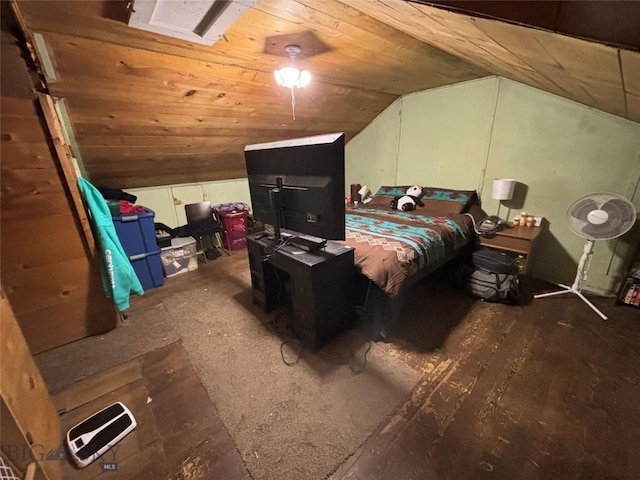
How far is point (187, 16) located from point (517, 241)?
3.09m

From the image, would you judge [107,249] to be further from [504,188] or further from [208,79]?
[504,188]

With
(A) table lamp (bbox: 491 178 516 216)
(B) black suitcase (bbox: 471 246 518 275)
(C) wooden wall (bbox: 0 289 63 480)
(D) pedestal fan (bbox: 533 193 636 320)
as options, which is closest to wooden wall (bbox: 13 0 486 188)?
(A) table lamp (bbox: 491 178 516 216)

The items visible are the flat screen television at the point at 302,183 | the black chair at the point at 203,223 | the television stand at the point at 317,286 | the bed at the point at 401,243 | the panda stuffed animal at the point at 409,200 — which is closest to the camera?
the flat screen television at the point at 302,183

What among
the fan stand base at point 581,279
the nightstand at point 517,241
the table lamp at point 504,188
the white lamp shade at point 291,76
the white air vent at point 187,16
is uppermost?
the white air vent at point 187,16

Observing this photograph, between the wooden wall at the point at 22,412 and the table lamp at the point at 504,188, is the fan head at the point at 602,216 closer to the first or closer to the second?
the table lamp at the point at 504,188

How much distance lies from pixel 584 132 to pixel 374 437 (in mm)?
3132

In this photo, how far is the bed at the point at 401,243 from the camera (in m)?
1.81

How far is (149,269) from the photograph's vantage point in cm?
280

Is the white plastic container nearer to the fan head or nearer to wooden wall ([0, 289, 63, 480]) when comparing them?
wooden wall ([0, 289, 63, 480])

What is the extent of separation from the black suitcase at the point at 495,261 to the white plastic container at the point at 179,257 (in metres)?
3.12

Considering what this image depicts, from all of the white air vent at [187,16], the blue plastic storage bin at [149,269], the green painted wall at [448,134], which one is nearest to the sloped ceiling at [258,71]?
the white air vent at [187,16]

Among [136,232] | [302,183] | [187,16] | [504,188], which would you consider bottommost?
[136,232]

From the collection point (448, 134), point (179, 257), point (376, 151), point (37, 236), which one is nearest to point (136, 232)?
point (179, 257)

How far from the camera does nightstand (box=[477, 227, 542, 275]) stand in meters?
2.46
